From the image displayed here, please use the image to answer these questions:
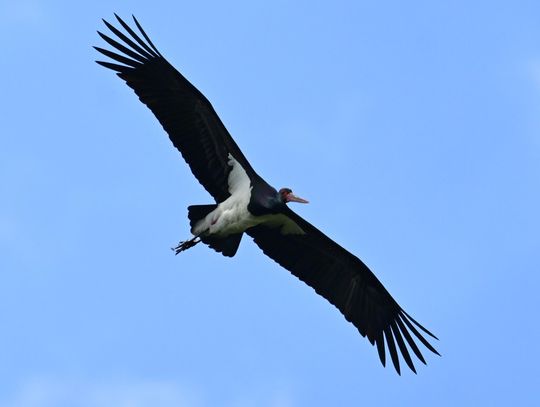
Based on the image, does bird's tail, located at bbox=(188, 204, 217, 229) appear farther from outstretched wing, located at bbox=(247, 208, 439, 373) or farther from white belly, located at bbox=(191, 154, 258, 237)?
outstretched wing, located at bbox=(247, 208, 439, 373)

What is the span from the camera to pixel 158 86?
2317 centimetres

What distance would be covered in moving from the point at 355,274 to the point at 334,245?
0.70 m

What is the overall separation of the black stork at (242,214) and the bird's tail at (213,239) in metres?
0.02

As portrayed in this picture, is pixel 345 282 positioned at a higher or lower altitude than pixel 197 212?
higher

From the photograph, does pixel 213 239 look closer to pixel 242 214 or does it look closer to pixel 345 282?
pixel 242 214

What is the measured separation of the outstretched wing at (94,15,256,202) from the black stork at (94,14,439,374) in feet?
0.05

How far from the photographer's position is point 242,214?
917 inches

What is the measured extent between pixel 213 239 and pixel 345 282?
2.54 m

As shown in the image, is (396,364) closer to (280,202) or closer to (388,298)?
(388,298)

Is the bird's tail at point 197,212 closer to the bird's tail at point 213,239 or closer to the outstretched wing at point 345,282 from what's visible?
the bird's tail at point 213,239

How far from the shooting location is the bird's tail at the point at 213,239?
23.3 meters

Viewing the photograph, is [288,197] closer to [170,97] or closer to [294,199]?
[294,199]

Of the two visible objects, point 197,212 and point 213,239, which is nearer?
point 197,212

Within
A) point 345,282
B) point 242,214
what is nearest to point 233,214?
point 242,214
